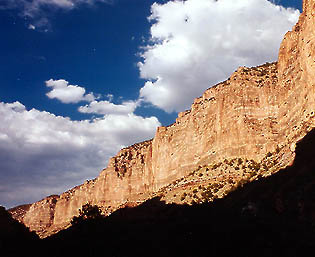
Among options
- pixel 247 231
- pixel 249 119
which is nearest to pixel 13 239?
pixel 247 231

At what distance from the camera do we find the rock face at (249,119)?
52.6 m

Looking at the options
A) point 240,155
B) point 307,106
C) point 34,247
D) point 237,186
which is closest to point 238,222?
point 237,186

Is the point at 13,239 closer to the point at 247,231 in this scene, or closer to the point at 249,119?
the point at 247,231

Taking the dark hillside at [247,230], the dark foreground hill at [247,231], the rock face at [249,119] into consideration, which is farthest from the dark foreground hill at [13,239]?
the rock face at [249,119]

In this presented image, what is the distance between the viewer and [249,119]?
6650cm

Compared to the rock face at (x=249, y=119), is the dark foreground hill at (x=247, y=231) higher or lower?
lower

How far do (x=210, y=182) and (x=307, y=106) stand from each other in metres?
21.7

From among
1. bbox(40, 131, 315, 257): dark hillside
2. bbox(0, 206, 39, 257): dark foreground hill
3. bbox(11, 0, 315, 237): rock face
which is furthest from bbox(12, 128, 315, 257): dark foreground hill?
bbox(11, 0, 315, 237): rock face

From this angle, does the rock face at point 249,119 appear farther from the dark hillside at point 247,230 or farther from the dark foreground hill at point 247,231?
the dark hillside at point 247,230

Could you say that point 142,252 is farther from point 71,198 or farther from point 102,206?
point 71,198

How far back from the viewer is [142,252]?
3000 centimetres

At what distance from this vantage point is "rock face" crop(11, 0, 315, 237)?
5262 cm

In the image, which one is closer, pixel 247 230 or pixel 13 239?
pixel 247 230

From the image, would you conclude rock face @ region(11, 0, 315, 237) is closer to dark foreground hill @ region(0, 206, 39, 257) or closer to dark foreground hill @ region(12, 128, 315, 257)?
dark foreground hill @ region(12, 128, 315, 257)
